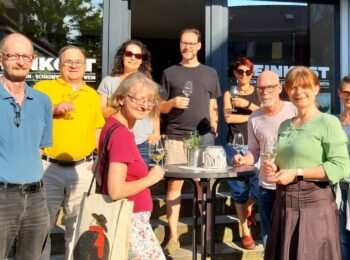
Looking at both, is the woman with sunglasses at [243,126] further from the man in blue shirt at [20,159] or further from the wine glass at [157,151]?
the man in blue shirt at [20,159]

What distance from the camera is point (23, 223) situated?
2316mm

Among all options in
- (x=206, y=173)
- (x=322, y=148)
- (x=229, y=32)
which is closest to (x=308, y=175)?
(x=322, y=148)

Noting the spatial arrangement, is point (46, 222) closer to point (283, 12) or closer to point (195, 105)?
→ point (195, 105)

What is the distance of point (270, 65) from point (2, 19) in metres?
3.37

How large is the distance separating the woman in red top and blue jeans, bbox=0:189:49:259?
49 centimetres

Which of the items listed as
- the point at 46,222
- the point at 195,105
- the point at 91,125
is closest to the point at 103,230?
the point at 46,222

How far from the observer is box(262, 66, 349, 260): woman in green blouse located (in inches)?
92.7

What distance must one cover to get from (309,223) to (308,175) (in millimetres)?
267

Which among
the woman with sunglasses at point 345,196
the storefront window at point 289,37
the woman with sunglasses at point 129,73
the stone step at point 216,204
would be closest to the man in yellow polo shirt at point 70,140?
the woman with sunglasses at point 129,73

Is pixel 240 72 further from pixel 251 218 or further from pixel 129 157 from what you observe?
pixel 129 157

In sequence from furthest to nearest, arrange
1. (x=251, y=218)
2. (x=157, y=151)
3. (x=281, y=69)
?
1. (x=281, y=69)
2. (x=251, y=218)
3. (x=157, y=151)

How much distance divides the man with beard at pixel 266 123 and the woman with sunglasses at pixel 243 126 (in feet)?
2.31

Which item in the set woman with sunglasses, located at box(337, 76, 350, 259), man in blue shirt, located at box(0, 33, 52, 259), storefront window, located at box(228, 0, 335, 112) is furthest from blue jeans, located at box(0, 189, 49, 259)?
storefront window, located at box(228, 0, 335, 112)

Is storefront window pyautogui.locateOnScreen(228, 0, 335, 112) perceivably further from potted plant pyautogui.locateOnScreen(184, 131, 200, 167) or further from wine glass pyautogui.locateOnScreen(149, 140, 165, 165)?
wine glass pyautogui.locateOnScreen(149, 140, 165, 165)
